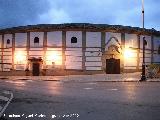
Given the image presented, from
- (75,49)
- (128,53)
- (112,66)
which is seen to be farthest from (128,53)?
(75,49)

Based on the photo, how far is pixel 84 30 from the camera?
129 feet

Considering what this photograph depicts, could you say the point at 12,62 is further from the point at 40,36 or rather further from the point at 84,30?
the point at 84,30

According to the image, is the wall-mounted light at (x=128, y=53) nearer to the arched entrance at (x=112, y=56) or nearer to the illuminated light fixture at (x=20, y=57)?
the arched entrance at (x=112, y=56)

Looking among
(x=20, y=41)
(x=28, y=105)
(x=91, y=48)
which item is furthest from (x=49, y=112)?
(x=20, y=41)

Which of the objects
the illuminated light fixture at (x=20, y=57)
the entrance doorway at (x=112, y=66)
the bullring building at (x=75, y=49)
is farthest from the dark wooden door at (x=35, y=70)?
the entrance doorway at (x=112, y=66)

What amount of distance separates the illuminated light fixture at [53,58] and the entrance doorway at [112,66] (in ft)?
20.7

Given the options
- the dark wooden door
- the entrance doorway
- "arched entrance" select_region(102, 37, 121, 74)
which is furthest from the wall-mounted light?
the dark wooden door

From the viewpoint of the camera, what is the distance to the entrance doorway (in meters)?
39.7

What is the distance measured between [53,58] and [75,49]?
3206mm

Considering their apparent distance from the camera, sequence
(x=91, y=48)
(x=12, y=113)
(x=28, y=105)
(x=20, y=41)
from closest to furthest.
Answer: (x=12, y=113), (x=28, y=105), (x=91, y=48), (x=20, y=41)

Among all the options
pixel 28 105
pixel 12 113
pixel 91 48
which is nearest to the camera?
pixel 12 113

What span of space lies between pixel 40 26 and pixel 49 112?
32219 mm

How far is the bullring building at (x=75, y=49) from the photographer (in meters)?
39.2

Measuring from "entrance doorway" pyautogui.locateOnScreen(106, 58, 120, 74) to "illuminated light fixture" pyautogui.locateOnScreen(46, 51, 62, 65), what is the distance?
20.7 ft
